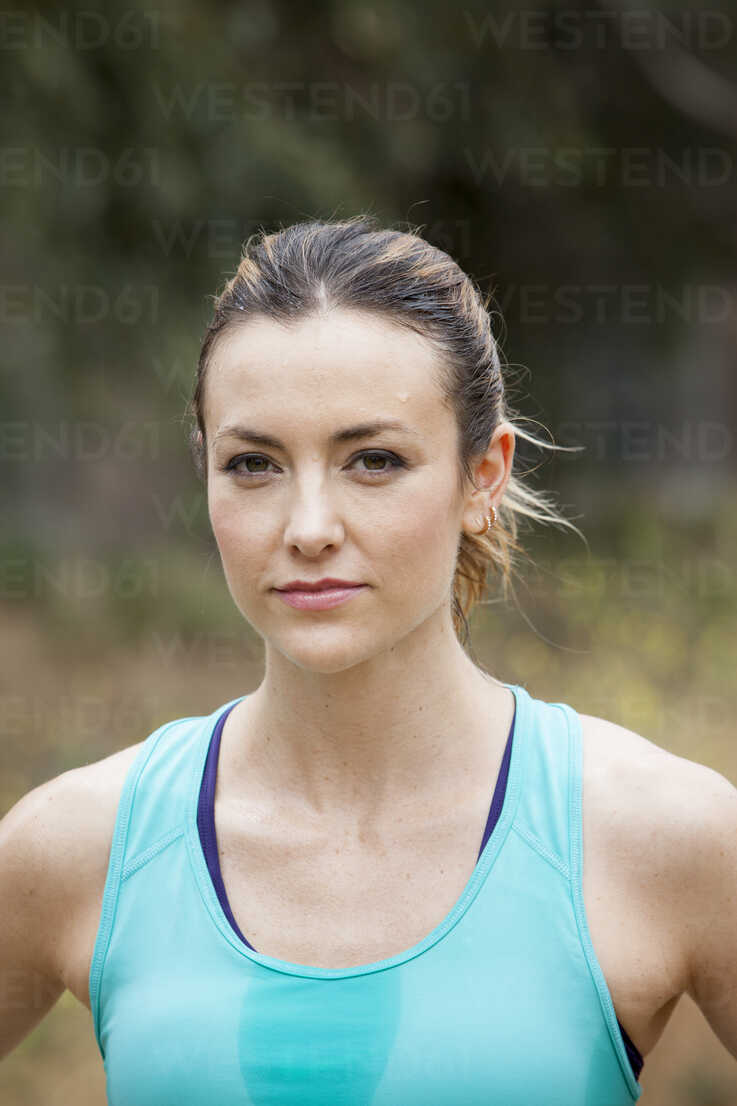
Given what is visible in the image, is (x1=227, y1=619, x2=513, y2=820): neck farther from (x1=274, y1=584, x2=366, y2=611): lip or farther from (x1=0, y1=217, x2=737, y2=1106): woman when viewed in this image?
(x1=274, y1=584, x2=366, y2=611): lip

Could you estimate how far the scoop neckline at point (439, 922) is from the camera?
66.5 inches

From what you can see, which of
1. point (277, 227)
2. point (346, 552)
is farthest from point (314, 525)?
point (277, 227)

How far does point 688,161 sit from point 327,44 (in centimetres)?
308

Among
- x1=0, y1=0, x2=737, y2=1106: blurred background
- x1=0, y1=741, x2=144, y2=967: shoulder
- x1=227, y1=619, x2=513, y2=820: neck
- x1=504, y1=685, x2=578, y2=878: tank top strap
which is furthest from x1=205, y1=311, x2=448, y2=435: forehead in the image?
x1=0, y1=0, x2=737, y2=1106: blurred background

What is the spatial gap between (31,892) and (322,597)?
0.63 metres

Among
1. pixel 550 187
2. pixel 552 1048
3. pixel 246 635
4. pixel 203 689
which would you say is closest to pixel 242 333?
pixel 552 1048

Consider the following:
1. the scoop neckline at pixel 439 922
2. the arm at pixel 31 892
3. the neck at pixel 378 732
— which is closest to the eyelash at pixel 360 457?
the neck at pixel 378 732

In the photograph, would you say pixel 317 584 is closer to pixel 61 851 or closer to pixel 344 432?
pixel 344 432

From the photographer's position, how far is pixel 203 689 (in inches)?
237

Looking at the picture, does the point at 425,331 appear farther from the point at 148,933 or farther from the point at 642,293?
the point at 642,293

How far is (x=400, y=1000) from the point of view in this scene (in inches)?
65.5

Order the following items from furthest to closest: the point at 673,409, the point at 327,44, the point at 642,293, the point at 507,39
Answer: the point at 673,409 → the point at 642,293 → the point at 507,39 → the point at 327,44

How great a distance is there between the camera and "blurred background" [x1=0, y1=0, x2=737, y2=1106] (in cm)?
573

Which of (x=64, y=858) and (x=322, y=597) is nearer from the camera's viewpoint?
(x=322, y=597)
